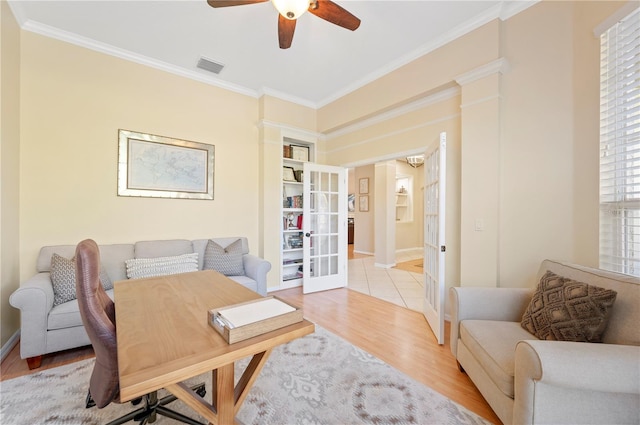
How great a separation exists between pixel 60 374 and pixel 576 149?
4.34 metres

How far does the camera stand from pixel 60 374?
1915mm

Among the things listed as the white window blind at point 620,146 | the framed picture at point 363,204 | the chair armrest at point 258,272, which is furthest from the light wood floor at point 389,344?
the framed picture at point 363,204

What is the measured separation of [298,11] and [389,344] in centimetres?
275

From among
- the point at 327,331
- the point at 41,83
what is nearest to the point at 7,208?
the point at 41,83

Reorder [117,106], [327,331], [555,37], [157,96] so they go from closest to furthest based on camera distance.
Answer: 1. [555,37]
2. [327,331]
3. [117,106]
4. [157,96]

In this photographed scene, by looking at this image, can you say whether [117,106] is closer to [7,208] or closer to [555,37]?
[7,208]

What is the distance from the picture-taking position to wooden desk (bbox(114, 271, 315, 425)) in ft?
2.45

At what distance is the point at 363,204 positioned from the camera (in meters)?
7.49

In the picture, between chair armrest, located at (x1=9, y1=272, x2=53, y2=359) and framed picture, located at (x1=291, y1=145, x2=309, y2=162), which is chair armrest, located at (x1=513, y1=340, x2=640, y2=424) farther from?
framed picture, located at (x1=291, y1=145, x2=309, y2=162)

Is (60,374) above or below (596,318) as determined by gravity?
below

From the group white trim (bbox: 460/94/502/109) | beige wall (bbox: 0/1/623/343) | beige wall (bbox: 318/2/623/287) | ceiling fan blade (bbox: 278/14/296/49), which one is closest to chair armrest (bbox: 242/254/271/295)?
beige wall (bbox: 0/1/623/343)

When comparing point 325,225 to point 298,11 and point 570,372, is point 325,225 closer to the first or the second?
point 298,11

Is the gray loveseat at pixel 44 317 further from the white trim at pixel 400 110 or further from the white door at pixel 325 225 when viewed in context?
the white trim at pixel 400 110

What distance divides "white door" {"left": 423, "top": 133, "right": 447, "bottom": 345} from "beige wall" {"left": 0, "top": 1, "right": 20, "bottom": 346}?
3749 mm
